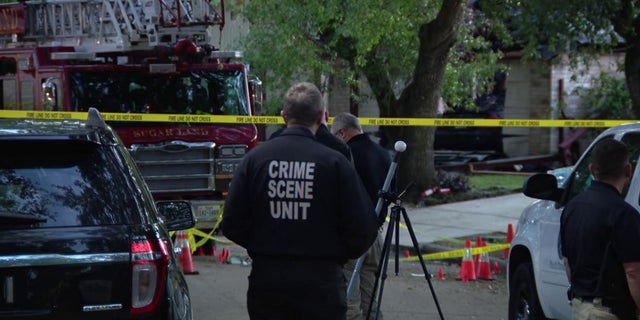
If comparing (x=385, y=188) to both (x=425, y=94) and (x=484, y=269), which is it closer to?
(x=484, y=269)

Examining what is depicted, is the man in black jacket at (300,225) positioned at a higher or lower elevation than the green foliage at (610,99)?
lower

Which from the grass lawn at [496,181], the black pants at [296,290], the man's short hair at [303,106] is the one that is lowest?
the grass lawn at [496,181]

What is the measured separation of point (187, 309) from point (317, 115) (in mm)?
1213

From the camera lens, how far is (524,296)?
7.72m

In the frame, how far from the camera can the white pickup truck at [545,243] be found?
657 cm

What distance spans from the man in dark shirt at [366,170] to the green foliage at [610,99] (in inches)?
605

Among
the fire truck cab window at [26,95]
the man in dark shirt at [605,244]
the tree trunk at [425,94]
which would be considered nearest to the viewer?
the man in dark shirt at [605,244]

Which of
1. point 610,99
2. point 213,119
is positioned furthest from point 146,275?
point 610,99

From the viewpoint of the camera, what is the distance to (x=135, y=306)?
477 centimetres

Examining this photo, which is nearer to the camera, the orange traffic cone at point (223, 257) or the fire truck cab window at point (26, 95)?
the orange traffic cone at point (223, 257)

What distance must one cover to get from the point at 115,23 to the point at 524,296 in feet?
25.1

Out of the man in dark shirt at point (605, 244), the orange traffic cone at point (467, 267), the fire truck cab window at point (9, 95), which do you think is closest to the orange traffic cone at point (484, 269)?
the orange traffic cone at point (467, 267)

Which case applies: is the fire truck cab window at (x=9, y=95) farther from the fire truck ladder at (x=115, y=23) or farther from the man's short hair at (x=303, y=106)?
the man's short hair at (x=303, y=106)

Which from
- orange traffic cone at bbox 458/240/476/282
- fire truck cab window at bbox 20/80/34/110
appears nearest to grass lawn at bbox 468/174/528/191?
orange traffic cone at bbox 458/240/476/282
